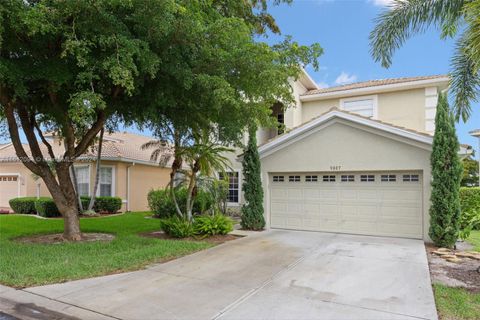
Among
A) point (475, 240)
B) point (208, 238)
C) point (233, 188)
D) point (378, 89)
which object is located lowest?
point (475, 240)

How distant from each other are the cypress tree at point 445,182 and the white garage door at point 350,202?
966 mm

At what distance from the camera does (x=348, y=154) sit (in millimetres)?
12180

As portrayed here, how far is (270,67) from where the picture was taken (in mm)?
8406

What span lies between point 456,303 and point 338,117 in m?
7.88

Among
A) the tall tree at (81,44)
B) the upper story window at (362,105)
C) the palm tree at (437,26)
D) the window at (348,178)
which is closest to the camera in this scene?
the tall tree at (81,44)

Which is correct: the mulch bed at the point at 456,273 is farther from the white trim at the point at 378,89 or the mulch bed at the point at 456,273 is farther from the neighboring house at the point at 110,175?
the neighboring house at the point at 110,175

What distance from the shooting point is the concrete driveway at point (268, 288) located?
511 centimetres

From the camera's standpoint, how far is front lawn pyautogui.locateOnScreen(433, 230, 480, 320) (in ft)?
16.3

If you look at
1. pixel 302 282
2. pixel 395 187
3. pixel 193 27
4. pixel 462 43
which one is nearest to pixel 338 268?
pixel 302 282

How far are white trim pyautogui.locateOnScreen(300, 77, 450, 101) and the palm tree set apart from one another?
5.34 meters

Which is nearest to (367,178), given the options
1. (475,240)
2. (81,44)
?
(475,240)

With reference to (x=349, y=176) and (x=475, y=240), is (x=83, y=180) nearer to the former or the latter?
(x=349, y=176)

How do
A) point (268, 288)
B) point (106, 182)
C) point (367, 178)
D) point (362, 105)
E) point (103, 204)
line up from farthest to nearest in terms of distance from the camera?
point (106, 182) → point (103, 204) → point (362, 105) → point (367, 178) → point (268, 288)

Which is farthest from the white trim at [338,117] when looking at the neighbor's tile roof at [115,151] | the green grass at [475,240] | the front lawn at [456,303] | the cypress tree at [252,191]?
the neighbor's tile roof at [115,151]
